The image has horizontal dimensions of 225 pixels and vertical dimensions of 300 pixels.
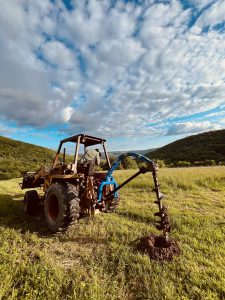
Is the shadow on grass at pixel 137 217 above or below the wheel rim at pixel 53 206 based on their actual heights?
below

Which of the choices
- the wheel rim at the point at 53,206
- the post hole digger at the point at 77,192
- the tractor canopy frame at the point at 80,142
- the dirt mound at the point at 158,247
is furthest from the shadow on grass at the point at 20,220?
the dirt mound at the point at 158,247

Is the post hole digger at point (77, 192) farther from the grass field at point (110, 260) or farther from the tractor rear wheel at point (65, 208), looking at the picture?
the grass field at point (110, 260)

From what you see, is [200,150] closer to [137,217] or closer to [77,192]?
[137,217]

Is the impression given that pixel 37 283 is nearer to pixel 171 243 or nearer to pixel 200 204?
pixel 171 243

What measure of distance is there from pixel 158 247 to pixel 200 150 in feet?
161

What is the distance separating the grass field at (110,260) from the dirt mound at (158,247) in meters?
0.15

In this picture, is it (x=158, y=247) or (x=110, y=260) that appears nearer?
(x=110, y=260)

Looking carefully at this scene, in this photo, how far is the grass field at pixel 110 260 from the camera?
2625mm

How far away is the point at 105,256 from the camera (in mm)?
3533

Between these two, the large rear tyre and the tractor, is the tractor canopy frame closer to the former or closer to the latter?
the tractor

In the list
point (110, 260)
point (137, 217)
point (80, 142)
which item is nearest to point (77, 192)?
point (80, 142)

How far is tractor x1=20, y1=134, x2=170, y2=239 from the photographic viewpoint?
4201 millimetres

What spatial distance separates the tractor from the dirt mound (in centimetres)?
16

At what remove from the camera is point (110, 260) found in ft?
11.2
